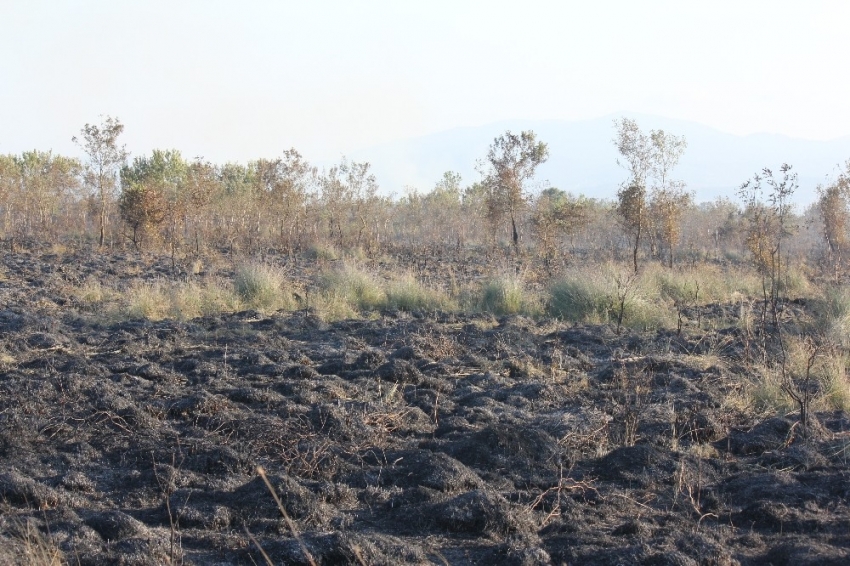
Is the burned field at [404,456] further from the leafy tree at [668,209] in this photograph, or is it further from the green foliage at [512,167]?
the green foliage at [512,167]

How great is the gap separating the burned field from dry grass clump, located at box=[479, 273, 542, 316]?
422 cm

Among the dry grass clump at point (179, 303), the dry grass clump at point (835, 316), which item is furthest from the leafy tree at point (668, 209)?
the dry grass clump at point (179, 303)

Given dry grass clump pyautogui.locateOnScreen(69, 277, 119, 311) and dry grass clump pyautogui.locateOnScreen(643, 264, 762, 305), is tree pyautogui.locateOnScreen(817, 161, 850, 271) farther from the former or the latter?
dry grass clump pyautogui.locateOnScreen(69, 277, 119, 311)

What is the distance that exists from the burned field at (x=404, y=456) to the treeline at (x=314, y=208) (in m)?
12.0

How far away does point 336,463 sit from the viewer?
19.9 ft

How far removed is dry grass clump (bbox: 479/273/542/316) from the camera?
1543 centimetres

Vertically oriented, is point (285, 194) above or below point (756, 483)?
above

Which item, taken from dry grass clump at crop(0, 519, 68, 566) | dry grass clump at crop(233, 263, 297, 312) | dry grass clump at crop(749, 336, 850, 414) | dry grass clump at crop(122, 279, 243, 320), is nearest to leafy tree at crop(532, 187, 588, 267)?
dry grass clump at crop(233, 263, 297, 312)

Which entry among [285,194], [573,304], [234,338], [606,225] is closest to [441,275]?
[573,304]

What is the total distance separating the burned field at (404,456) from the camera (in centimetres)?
451

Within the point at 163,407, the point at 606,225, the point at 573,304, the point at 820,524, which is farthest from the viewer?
the point at 606,225

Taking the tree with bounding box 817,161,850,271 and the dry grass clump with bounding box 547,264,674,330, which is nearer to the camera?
the dry grass clump with bounding box 547,264,674,330

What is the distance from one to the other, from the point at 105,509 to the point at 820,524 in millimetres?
4154

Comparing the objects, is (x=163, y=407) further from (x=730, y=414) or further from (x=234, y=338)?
(x=730, y=414)
